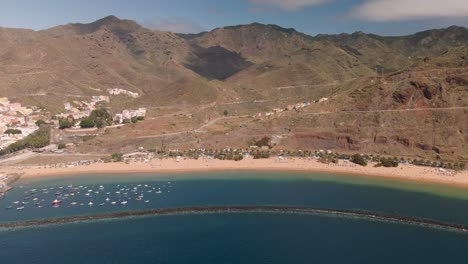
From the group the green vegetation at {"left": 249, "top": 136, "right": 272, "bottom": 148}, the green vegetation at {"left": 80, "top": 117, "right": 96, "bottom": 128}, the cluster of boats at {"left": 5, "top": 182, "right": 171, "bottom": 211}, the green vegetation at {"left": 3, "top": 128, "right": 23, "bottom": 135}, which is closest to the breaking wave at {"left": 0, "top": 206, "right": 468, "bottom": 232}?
the cluster of boats at {"left": 5, "top": 182, "right": 171, "bottom": 211}

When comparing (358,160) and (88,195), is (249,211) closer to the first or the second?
(88,195)

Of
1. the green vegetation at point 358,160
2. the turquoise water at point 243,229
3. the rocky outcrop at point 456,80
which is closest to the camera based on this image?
the turquoise water at point 243,229

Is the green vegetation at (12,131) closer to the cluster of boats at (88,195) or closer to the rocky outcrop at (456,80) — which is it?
the cluster of boats at (88,195)

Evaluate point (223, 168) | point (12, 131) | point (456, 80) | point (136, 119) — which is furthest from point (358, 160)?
point (12, 131)

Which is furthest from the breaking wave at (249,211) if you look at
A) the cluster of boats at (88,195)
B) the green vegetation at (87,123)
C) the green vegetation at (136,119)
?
the green vegetation at (87,123)

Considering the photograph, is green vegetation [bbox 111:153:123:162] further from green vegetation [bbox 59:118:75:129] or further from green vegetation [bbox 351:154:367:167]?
green vegetation [bbox 351:154:367:167]
